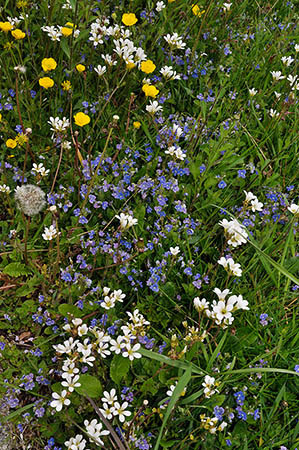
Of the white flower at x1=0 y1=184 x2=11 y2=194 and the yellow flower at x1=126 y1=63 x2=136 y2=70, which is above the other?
the yellow flower at x1=126 y1=63 x2=136 y2=70

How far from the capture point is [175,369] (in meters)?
2.32

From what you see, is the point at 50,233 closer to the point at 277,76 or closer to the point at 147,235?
the point at 147,235

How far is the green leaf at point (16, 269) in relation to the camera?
Answer: 8.43ft

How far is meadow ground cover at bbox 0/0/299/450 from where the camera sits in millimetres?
2242

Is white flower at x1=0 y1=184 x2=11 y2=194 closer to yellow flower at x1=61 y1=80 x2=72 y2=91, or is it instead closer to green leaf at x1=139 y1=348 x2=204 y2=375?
yellow flower at x1=61 y1=80 x2=72 y2=91

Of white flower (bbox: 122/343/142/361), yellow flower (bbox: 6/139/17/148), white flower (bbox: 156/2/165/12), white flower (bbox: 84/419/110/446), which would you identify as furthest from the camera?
white flower (bbox: 156/2/165/12)

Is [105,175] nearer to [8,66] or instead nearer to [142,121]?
[142,121]

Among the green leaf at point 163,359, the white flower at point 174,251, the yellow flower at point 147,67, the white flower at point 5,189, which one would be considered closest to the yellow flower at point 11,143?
the white flower at point 5,189

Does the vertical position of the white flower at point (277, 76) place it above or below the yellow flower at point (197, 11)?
below

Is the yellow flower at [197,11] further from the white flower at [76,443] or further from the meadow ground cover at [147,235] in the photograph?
the white flower at [76,443]

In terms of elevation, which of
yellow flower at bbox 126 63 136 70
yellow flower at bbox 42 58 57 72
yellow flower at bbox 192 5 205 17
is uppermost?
yellow flower at bbox 192 5 205 17

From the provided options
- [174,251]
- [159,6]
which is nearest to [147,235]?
[174,251]

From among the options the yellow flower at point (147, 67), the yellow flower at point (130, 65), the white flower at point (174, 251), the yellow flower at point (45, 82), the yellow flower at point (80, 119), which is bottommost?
the white flower at point (174, 251)

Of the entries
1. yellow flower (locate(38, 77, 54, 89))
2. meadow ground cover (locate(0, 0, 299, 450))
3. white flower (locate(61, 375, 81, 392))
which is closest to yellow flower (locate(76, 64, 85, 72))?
meadow ground cover (locate(0, 0, 299, 450))
